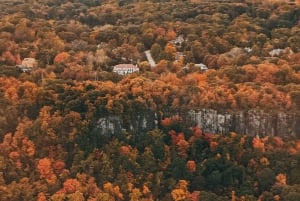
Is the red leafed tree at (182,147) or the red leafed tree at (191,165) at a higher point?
the red leafed tree at (182,147)

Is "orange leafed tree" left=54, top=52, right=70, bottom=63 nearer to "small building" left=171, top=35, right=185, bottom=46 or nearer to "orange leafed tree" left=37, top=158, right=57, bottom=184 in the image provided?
"small building" left=171, top=35, right=185, bottom=46

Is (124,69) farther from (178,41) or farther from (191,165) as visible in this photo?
(191,165)

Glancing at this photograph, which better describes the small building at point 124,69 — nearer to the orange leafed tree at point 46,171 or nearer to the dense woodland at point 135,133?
the dense woodland at point 135,133

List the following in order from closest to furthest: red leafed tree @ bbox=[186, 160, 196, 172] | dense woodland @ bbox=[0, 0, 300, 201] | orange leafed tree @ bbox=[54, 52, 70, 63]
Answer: dense woodland @ bbox=[0, 0, 300, 201], red leafed tree @ bbox=[186, 160, 196, 172], orange leafed tree @ bbox=[54, 52, 70, 63]

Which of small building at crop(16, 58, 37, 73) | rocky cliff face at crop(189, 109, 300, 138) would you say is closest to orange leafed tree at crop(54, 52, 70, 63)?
small building at crop(16, 58, 37, 73)

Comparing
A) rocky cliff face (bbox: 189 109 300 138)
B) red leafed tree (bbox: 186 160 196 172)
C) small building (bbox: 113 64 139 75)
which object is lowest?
red leafed tree (bbox: 186 160 196 172)

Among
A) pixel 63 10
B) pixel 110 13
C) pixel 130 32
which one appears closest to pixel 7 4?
pixel 63 10

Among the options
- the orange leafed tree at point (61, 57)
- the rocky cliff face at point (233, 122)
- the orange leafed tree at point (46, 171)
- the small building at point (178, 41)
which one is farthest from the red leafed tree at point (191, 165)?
the small building at point (178, 41)

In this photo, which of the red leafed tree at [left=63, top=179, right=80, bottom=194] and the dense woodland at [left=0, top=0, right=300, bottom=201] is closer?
the red leafed tree at [left=63, top=179, right=80, bottom=194]
